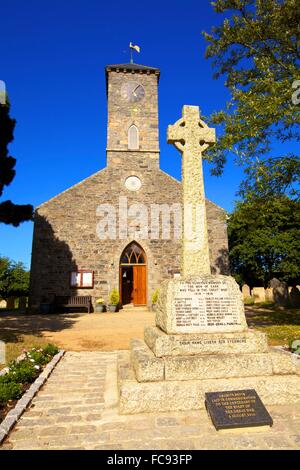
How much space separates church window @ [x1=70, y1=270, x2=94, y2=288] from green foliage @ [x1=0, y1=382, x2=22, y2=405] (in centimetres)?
1289

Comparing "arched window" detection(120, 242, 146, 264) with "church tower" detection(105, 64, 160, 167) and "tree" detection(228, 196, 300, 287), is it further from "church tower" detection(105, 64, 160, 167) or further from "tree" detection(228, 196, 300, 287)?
"tree" detection(228, 196, 300, 287)

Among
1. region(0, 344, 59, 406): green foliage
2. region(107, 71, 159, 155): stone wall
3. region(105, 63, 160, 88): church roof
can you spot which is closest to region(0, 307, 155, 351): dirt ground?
region(0, 344, 59, 406): green foliage

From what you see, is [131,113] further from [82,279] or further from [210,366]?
[210,366]

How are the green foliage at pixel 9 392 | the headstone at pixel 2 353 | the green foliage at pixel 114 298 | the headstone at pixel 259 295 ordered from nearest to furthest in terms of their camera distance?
the green foliage at pixel 9 392, the headstone at pixel 2 353, the green foliage at pixel 114 298, the headstone at pixel 259 295

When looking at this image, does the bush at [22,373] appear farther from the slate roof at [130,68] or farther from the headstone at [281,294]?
the slate roof at [130,68]

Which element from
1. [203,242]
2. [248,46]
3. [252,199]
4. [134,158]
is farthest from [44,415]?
[134,158]

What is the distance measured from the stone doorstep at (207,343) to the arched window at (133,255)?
1372 cm

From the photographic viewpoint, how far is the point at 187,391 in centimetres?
380

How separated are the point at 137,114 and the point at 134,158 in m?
3.56

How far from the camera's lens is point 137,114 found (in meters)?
20.8

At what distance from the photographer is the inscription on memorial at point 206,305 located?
4.54m

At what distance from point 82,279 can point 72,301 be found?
1302 millimetres

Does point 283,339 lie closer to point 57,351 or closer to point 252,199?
point 252,199

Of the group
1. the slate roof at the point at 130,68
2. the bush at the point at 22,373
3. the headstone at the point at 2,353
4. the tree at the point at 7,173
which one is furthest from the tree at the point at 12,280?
the bush at the point at 22,373
